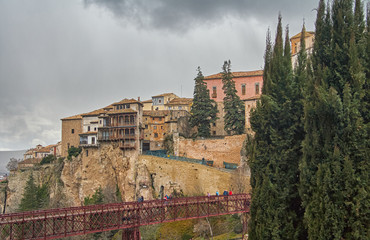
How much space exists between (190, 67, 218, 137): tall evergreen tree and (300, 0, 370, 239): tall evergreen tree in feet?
121

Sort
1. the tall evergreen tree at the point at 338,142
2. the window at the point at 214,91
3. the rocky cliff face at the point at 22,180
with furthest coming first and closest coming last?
the window at the point at 214,91
the rocky cliff face at the point at 22,180
the tall evergreen tree at the point at 338,142

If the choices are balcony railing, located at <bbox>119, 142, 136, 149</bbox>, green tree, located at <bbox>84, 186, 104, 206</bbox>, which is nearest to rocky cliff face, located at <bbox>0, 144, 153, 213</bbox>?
green tree, located at <bbox>84, 186, 104, 206</bbox>

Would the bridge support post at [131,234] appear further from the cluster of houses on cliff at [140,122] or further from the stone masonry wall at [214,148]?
the cluster of houses on cliff at [140,122]

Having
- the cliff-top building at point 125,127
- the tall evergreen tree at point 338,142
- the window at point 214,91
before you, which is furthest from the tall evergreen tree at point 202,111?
the tall evergreen tree at point 338,142

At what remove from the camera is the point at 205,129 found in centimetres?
4881

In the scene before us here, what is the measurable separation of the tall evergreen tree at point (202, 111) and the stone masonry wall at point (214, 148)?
3.24 metres

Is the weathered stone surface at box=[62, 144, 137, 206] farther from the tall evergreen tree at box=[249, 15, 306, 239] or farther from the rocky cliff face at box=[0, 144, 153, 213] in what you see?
the tall evergreen tree at box=[249, 15, 306, 239]

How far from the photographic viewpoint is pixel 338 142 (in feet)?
35.5

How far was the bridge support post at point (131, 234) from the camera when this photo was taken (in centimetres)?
2285

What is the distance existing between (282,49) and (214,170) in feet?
76.6

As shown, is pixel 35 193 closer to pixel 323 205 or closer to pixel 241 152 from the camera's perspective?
pixel 241 152

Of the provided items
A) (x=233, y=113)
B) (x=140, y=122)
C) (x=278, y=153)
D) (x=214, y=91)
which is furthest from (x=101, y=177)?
(x=278, y=153)

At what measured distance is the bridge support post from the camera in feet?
75.0

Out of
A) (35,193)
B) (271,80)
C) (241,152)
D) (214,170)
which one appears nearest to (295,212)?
(271,80)
